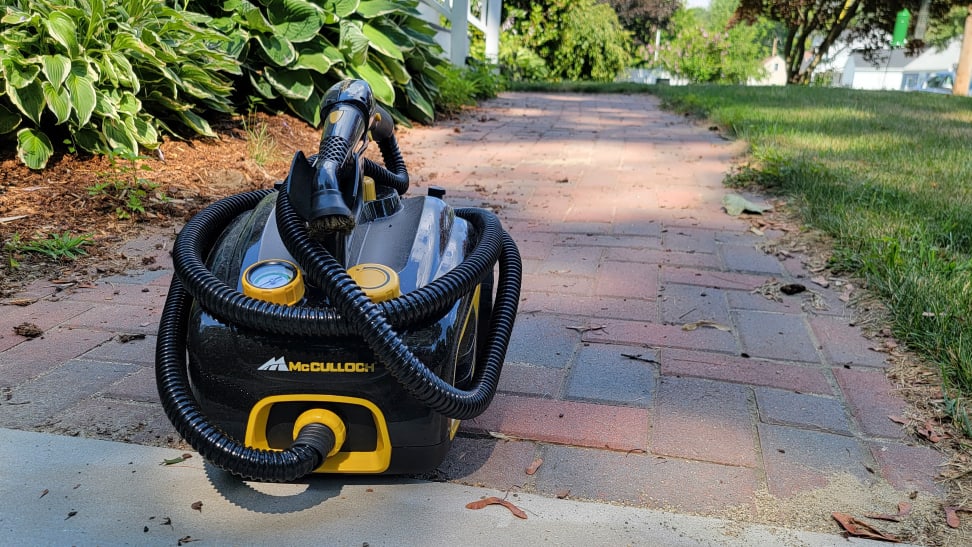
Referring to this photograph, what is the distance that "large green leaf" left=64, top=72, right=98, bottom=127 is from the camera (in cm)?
328

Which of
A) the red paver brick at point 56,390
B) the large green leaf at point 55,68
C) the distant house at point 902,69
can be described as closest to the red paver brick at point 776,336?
the red paver brick at point 56,390

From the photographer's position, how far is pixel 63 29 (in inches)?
128

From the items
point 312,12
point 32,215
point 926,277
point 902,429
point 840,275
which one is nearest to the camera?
point 902,429

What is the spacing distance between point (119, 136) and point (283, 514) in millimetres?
2810

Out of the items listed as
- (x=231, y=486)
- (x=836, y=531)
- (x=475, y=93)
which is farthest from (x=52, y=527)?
(x=475, y=93)

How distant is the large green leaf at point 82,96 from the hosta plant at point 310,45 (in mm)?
1089

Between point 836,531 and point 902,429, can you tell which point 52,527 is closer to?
point 836,531

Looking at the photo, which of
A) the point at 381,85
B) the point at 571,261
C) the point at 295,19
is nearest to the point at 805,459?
the point at 571,261

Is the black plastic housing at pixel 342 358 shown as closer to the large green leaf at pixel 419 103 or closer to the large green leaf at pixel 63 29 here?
the large green leaf at pixel 63 29

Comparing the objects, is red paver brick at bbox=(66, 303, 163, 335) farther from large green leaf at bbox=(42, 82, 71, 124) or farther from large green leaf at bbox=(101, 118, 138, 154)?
large green leaf at bbox=(101, 118, 138, 154)

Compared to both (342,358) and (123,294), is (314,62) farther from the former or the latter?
(342,358)

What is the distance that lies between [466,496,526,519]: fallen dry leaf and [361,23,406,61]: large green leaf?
429 centimetres

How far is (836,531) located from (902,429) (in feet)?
1.60

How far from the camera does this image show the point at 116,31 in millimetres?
3615
